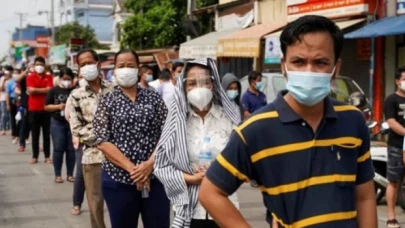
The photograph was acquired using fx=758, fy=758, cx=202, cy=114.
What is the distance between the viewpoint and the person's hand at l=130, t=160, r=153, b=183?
505 cm

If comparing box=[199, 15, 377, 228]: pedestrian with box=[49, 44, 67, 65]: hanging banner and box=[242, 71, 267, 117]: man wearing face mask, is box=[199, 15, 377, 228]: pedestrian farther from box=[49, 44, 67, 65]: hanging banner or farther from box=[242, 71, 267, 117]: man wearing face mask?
box=[49, 44, 67, 65]: hanging banner

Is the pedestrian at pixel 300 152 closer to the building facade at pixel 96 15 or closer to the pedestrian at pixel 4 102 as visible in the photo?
the pedestrian at pixel 4 102

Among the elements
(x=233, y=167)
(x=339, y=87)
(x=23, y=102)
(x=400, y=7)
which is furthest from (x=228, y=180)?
(x=23, y=102)

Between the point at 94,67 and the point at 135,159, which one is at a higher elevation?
the point at 94,67

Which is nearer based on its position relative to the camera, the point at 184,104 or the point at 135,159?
the point at 184,104

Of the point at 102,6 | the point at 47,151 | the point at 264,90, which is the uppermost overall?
the point at 102,6

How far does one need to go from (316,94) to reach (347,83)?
10930 mm

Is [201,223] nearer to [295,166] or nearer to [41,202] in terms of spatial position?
[295,166]

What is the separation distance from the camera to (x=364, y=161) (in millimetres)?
2842

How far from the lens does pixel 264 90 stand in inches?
542

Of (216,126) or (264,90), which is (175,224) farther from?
(264,90)

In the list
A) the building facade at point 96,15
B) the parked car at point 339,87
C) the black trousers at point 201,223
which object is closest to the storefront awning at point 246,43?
the parked car at point 339,87

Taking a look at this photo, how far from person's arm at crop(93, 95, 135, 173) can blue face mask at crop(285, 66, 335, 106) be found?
257 centimetres

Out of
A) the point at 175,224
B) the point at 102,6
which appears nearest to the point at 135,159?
the point at 175,224
